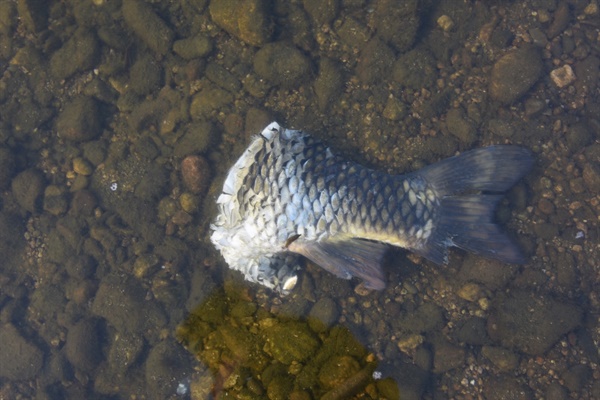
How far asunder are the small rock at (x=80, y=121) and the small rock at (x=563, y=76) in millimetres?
5743

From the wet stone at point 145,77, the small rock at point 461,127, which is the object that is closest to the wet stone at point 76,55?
the wet stone at point 145,77

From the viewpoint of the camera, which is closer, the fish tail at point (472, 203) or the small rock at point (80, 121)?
the fish tail at point (472, 203)

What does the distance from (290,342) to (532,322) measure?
2.48 metres

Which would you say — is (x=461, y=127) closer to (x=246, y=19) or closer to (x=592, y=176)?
(x=592, y=176)

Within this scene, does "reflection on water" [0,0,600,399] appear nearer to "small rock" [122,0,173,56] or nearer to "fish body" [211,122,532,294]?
"small rock" [122,0,173,56]

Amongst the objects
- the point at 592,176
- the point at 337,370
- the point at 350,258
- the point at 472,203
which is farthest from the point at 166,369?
the point at 592,176

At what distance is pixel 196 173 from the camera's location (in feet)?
17.2

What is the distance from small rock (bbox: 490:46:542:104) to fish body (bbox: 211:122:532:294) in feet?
3.73

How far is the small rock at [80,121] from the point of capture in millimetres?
5637

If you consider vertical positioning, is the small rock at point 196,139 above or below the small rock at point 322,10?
below

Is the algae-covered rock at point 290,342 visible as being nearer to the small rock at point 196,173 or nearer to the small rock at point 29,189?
the small rock at point 196,173

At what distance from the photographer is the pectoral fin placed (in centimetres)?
403

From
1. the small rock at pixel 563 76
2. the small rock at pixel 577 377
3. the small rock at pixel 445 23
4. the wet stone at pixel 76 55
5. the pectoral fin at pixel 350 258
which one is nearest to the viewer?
the pectoral fin at pixel 350 258

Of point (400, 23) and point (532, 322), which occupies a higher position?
point (400, 23)
